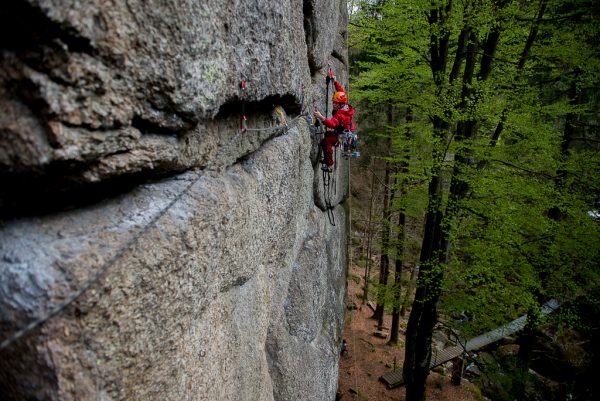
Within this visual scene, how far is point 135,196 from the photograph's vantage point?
2791 mm

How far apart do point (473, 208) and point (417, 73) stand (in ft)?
13.1

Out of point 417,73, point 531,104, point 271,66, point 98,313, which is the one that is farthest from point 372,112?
point 98,313

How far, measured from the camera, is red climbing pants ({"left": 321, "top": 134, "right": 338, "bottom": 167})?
8.37 m

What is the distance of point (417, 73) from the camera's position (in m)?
10.0

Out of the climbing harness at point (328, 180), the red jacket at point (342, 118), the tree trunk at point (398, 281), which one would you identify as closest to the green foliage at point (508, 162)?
the climbing harness at point (328, 180)

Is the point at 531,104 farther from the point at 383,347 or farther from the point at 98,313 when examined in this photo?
the point at 383,347

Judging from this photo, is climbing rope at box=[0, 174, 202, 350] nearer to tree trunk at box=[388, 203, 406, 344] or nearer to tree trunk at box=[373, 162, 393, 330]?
tree trunk at box=[373, 162, 393, 330]

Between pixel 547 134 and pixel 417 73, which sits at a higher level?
pixel 417 73

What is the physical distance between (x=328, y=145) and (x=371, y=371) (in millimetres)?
9959

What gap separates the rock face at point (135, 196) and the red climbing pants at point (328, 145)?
3.55 m

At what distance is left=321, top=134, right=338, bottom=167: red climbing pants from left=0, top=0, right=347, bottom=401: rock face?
11.6 ft

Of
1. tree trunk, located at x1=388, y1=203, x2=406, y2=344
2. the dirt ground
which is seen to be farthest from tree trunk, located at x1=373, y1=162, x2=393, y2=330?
the dirt ground

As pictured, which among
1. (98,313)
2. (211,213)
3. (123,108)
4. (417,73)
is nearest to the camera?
(98,313)

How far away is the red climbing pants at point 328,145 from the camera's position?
8.37 meters
